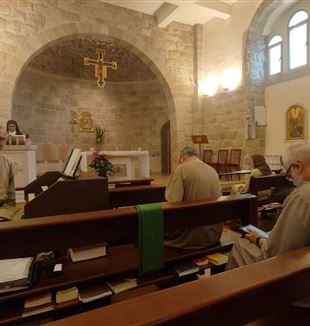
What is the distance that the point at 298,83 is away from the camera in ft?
22.4

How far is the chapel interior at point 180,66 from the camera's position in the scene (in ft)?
22.2

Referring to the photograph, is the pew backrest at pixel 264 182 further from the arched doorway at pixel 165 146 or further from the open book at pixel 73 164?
the arched doorway at pixel 165 146

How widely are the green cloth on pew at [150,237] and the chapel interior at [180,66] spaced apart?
4.18 m

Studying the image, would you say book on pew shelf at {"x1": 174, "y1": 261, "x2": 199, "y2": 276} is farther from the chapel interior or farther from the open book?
the chapel interior

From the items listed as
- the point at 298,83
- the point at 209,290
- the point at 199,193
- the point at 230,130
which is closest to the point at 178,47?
the point at 230,130

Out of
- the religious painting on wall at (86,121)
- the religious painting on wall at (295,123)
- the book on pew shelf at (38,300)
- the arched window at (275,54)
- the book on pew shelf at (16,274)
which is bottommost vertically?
the book on pew shelf at (38,300)

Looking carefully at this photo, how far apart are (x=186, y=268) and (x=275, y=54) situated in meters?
7.50

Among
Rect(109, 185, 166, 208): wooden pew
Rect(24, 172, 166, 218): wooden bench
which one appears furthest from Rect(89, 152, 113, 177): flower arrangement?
Rect(24, 172, 166, 218): wooden bench

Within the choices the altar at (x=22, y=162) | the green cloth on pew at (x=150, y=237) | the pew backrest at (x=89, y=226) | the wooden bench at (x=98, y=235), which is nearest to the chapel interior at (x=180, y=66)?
the altar at (x=22, y=162)

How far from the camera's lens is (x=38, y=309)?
1.43 metres

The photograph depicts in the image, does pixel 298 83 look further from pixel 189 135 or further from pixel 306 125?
pixel 189 135

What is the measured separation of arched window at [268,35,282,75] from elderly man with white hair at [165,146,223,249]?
6.32 meters

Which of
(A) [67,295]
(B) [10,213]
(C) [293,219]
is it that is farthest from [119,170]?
(C) [293,219]

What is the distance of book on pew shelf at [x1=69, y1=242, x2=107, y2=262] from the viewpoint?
6.05 feet
